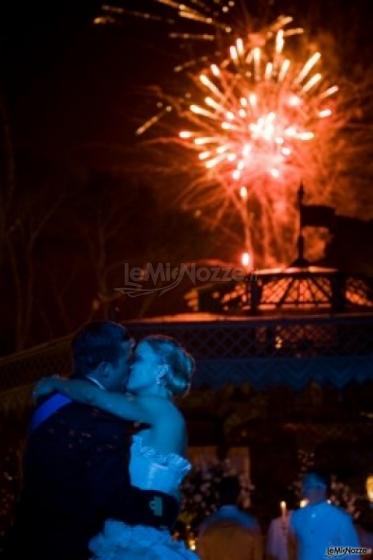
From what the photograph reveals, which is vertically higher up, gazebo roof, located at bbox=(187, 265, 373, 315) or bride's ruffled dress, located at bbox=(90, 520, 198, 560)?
gazebo roof, located at bbox=(187, 265, 373, 315)

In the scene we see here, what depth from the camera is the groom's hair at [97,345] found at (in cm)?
369

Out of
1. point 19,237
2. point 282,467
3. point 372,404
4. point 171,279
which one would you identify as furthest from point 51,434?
point 19,237

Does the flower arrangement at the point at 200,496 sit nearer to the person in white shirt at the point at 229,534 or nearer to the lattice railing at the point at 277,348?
the lattice railing at the point at 277,348

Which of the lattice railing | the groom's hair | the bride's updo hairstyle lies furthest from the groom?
the lattice railing

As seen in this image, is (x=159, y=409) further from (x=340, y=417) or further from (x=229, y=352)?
(x=340, y=417)

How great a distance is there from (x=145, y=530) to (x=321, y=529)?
313 cm

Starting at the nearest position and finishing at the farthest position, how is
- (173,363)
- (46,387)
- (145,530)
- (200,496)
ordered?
(145,530)
(46,387)
(173,363)
(200,496)

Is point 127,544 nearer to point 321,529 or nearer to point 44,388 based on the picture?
point 44,388

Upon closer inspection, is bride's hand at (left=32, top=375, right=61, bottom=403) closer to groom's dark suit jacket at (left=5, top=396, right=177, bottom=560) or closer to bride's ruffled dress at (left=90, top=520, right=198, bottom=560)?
groom's dark suit jacket at (left=5, top=396, right=177, bottom=560)

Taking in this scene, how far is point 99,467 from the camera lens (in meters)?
3.43

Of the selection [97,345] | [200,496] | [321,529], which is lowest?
[200,496]

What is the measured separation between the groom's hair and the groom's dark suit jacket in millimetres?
241

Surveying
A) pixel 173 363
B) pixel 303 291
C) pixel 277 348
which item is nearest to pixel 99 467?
pixel 173 363

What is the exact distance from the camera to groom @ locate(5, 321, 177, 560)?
11.2ft
